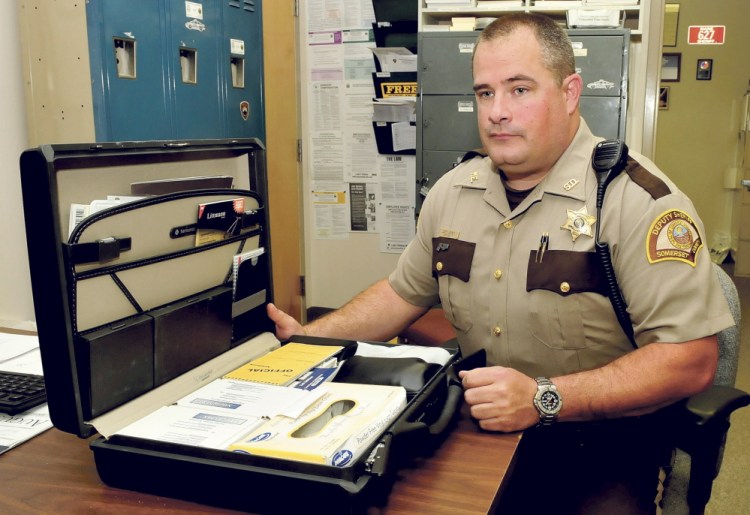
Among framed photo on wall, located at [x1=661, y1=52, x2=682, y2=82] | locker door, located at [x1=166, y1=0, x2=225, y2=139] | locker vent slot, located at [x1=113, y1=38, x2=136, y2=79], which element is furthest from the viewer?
framed photo on wall, located at [x1=661, y1=52, x2=682, y2=82]

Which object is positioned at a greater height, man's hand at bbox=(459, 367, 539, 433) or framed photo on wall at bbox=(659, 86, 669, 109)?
framed photo on wall at bbox=(659, 86, 669, 109)

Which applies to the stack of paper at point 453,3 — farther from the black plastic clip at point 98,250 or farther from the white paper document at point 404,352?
the black plastic clip at point 98,250

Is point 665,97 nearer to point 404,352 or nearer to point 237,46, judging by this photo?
point 237,46

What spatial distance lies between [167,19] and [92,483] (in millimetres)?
2308

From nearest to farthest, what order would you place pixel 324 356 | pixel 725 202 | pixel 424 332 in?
pixel 324 356
pixel 424 332
pixel 725 202

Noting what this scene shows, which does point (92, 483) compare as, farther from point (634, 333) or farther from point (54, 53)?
point (54, 53)

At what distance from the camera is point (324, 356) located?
1.12m

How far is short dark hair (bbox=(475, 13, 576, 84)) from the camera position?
4.69 ft

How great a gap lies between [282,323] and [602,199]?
64cm

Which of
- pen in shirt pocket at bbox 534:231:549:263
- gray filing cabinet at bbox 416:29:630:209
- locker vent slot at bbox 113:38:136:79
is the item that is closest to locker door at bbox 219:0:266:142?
locker vent slot at bbox 113:38:136:79

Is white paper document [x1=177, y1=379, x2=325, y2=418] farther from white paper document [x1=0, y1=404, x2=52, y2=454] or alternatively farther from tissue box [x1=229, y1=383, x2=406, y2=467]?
white paper document [x1=0, y1=404, x2=52, y2=454]

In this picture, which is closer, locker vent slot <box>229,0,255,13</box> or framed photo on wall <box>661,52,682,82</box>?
locker vent slot <box>229,0,255,13</box>

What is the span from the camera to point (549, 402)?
3.71ft

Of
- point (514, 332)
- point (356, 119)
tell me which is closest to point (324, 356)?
point (514, 332)
